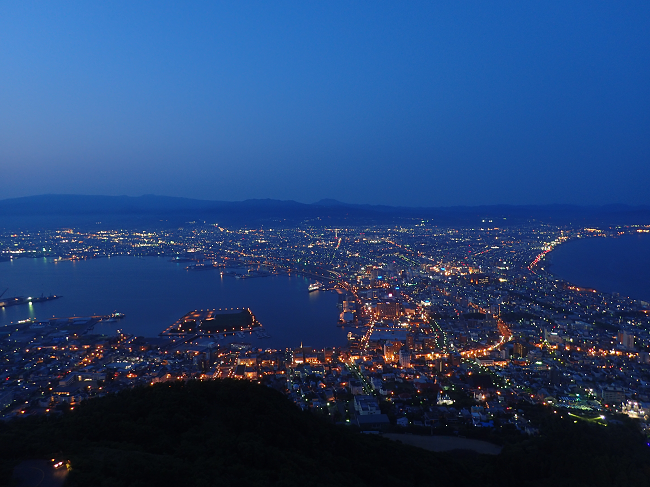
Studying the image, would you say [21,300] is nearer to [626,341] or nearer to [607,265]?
[626,341]

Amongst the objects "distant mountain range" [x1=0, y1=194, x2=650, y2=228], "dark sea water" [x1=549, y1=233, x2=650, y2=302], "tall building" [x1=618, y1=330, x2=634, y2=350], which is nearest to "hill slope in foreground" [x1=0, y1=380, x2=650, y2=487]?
"tall building" [x1=618, y1=330, x2=634, y2=350]

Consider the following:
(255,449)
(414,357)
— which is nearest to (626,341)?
(414,357)

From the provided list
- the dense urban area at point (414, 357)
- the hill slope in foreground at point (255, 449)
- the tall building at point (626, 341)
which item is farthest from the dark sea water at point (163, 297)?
the tall building at point (626, 341)

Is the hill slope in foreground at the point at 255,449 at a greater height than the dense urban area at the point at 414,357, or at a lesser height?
greater

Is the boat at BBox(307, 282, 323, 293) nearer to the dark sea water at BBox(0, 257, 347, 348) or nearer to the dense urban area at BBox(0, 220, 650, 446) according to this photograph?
the dense urban area at BBox(0, 220, 650, 446)

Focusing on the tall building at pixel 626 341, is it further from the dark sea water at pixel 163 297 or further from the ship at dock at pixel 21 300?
the ship at dock at pixel 21 300

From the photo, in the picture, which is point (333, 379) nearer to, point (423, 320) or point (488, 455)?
point (488, 455)

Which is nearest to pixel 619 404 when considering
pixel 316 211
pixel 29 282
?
pixel 29 282
